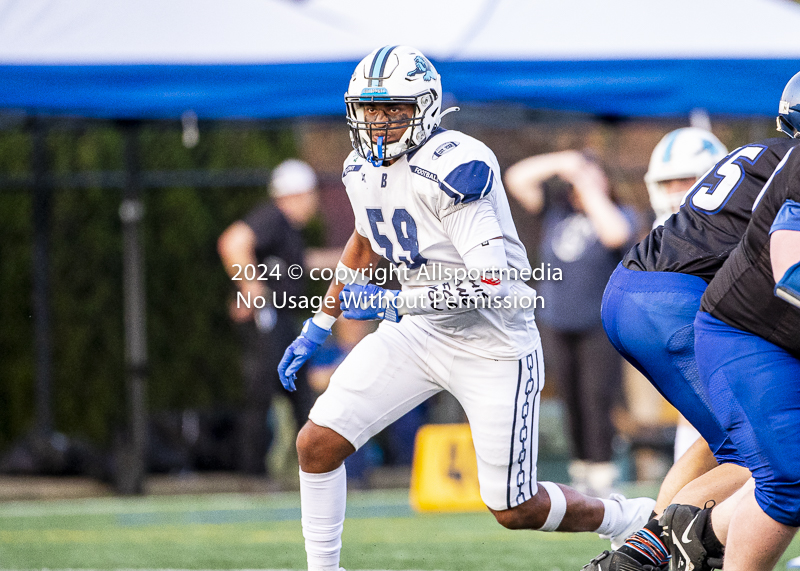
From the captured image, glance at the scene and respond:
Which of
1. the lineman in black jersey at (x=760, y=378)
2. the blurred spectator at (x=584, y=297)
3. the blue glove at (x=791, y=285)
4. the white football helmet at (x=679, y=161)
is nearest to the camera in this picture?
the blue glove at (x=791, y=285)

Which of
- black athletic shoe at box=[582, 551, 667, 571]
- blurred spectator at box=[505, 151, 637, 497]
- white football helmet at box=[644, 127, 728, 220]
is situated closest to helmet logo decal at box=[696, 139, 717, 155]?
white football helmet at box=[644, 127, 728, 220]

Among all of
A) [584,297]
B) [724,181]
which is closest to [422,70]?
[724,181]

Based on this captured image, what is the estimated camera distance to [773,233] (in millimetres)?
2664

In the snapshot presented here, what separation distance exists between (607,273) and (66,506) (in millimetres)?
3604

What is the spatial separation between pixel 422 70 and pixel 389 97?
0.17 m

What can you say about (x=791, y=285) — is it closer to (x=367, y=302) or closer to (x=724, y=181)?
(x=724, y=181)

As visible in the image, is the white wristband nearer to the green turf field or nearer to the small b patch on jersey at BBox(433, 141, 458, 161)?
the small b patch on jersey at BBox(433, 141, 458, 161)

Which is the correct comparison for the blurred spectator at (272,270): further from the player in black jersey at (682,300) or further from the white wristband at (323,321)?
the player in black jersey at (682,300)

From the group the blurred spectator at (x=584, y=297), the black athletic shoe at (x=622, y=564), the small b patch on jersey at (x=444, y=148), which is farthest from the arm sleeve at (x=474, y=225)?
the blurred spectator at (x=584, y=297)

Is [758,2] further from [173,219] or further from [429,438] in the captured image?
[173,219]

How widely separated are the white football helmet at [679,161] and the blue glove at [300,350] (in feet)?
5.49

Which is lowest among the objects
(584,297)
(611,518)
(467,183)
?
(611,518)

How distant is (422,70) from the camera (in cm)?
369

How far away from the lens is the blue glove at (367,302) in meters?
3.47
